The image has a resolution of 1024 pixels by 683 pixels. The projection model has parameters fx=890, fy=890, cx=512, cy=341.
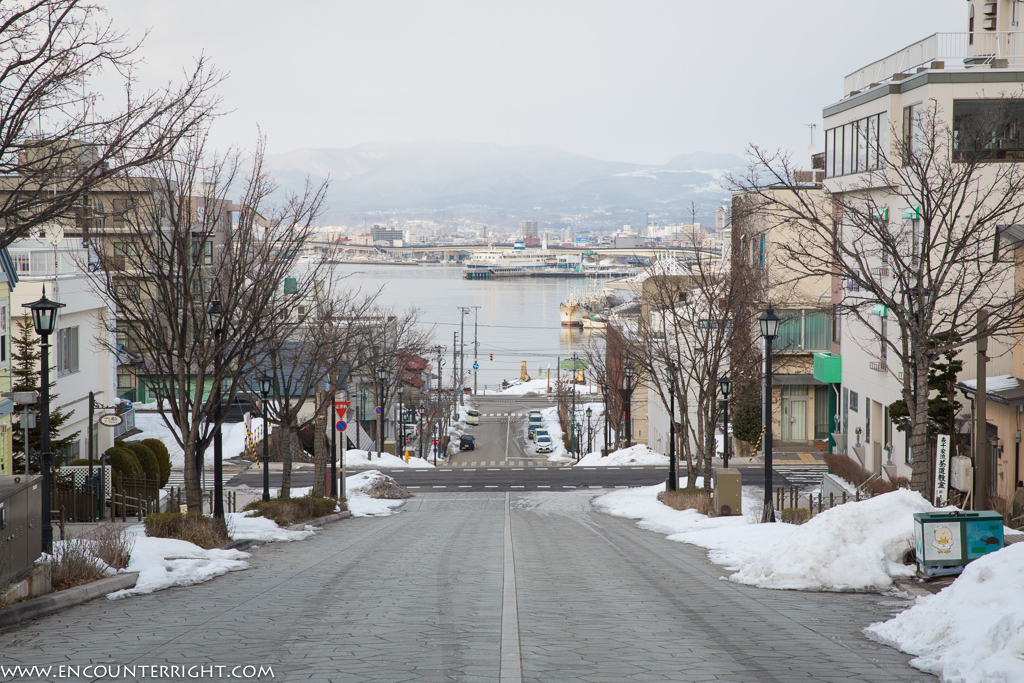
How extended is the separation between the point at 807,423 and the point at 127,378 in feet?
141

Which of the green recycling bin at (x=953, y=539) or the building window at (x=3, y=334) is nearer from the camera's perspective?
the green recycling bin at (x=953, y=539)

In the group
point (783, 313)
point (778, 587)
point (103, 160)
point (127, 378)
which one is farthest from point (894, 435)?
point (127, 378)

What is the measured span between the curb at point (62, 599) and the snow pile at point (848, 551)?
24.2 ft

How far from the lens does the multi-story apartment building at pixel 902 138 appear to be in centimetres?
2331

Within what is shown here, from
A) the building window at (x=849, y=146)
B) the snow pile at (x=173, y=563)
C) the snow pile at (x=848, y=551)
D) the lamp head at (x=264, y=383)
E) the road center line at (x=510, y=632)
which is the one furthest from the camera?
the building window at (x=849, y=146)

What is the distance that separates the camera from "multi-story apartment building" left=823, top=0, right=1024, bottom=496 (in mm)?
23312

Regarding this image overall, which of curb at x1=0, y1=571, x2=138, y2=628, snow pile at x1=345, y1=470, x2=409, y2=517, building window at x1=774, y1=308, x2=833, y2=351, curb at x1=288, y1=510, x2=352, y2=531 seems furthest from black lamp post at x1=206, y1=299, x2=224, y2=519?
building window at x1=774, y1=308, x2=833, y2=351

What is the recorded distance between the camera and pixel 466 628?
8.21m

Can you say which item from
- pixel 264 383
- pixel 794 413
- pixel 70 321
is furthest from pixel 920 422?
pixel 794 413

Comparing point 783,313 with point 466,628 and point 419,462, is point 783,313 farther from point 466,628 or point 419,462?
point 466,628

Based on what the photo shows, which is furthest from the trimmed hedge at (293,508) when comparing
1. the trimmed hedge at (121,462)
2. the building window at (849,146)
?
the building window at (849,146)

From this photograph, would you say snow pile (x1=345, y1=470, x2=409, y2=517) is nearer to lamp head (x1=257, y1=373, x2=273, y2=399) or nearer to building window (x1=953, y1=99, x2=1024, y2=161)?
lamp head (x1=257, y1=373, x2=273, y2=399)

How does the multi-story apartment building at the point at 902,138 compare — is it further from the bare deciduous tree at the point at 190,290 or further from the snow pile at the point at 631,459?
the bare deciduous tree at the point at 190,290

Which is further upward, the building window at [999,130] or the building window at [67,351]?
the building window at [999,130]
